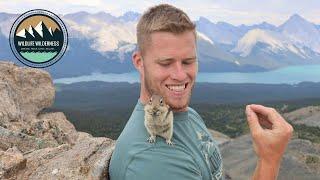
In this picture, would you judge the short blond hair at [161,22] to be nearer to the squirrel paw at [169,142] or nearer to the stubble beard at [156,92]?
the stubble beard at [156,92]

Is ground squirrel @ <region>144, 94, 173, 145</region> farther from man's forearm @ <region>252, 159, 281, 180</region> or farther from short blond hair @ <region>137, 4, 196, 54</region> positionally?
man's forearm @ <region>252, 159, 281, 180</region>

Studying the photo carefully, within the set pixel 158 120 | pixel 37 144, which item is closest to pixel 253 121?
pixel 158 120

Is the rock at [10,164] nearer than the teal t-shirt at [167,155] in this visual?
No

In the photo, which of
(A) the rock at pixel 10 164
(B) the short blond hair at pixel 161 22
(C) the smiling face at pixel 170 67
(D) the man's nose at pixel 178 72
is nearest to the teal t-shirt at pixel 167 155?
(C) the smiling face at pixel 170 67

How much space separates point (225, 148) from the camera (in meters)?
106

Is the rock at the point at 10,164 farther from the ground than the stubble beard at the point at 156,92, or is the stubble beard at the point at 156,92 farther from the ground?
the stubble beard at the point at 156,92

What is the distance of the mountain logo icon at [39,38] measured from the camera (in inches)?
1072

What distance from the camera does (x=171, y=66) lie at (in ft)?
22.5

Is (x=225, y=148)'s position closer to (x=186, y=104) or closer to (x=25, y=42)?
(x=25, y=42)

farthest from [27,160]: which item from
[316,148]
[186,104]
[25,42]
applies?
[316,148]

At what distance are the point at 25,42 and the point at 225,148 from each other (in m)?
81.2

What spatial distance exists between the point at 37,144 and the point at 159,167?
26.9 feet

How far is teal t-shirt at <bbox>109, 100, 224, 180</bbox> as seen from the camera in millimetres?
6109

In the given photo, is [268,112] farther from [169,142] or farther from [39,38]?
[39,38]
